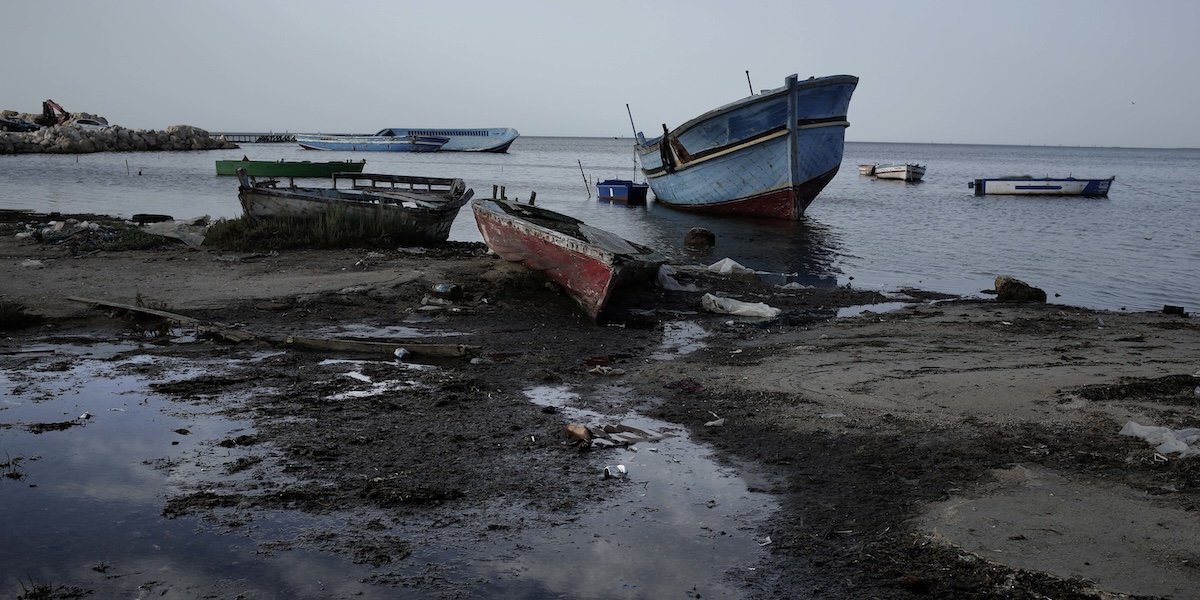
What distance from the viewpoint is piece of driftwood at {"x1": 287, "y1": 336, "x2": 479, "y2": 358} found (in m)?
7.87

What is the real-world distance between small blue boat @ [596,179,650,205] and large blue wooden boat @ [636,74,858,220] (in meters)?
3.60

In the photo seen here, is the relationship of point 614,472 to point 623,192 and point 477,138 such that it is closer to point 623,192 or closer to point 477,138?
point 623,192

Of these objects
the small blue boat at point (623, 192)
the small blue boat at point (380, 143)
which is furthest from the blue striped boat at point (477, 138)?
the small blue boat at point (623, 192)

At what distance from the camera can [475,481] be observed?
5133 mm

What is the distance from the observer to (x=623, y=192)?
32250mm

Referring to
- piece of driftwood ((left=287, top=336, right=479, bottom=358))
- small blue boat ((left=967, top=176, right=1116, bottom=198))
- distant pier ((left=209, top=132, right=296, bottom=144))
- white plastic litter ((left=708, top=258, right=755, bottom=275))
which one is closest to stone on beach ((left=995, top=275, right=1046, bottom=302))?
white plastic litter ((left=708, top=258, right=755, bottom=275))

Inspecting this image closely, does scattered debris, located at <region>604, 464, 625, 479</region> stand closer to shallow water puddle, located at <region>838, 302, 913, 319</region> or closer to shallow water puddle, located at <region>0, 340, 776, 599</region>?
shallow water puddle, located at <region>0, 340, 776, 599</region>

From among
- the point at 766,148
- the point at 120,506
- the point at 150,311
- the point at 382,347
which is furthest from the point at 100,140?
the point at 120,506

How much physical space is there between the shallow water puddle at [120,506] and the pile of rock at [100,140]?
5799 cm

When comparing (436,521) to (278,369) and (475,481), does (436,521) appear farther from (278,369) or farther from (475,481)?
(278,369)

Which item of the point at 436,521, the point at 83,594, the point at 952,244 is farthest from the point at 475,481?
the point at 952,244

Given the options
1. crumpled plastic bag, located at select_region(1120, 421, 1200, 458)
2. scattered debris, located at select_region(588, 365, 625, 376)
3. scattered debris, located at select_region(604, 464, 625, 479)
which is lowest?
scattered debris, located at select_region(604, 464, 625, 479)

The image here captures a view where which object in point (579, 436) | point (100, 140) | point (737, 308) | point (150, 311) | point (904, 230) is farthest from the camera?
point (100, 140)

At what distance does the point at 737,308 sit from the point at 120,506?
740 centimetres
